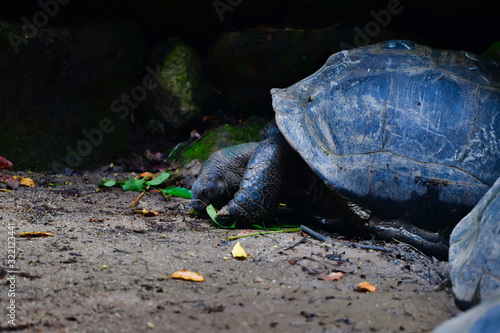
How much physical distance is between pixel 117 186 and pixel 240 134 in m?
1.68

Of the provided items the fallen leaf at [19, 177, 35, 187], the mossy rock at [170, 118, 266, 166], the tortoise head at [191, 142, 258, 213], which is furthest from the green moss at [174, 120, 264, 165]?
the fallen leaf at [19, 177, 35, 187]

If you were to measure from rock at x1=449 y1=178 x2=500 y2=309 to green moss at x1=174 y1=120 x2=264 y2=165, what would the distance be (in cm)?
356

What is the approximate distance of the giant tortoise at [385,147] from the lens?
302cm

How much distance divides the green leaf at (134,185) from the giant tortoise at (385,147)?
3.77ft

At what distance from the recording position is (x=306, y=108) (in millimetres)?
3393

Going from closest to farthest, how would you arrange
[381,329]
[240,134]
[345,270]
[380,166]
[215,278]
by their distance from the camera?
[381,329], [215,278], [345,270], [380,166], [240,134]

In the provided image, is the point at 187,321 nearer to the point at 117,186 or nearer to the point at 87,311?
the point at 87,311

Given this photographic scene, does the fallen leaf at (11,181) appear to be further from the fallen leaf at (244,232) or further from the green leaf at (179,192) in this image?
the fallen leaf at (244,232)

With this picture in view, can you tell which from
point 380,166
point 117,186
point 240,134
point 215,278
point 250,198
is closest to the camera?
point 215,278

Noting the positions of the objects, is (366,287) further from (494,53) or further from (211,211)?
(494,53)

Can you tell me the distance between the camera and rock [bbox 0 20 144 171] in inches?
183

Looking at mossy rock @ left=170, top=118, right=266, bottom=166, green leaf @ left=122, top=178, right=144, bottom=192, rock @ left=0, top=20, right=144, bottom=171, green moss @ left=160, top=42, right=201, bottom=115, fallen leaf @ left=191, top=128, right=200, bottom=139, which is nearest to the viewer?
green leaf @ left=122, top=178, right=144, bottom=192

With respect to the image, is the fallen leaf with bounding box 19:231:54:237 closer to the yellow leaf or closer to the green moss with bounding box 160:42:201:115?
the yellow leaf

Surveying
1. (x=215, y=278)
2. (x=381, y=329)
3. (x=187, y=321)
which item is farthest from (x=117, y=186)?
(x=381, y=329)
